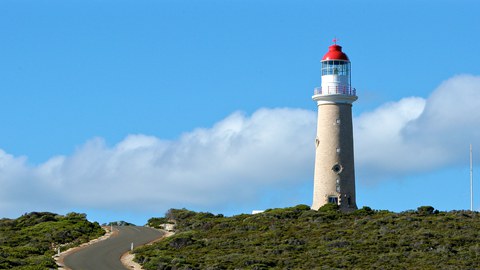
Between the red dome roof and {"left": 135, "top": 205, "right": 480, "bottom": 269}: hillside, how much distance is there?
10780mm

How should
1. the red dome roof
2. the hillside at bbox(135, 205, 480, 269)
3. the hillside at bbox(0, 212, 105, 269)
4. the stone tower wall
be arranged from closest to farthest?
1. the hillside at bbox(135, 205, 480, 269)
2. the hillside at bbox(0, 212, 105, 269)
3. the stone tower wall
4. the red dome roof

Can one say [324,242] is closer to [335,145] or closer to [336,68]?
[335,145]

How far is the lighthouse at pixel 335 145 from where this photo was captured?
71.3m

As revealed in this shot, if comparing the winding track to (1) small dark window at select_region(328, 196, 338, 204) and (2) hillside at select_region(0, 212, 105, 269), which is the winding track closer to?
(2) hillside at select_region(0, 212, 105, 269)

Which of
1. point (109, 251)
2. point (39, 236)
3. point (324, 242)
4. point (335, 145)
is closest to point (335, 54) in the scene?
point (335, 145)

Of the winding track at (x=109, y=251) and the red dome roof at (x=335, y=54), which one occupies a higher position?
the red dome roof at (x=335, y=54)

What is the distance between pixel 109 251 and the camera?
60938 millimetres

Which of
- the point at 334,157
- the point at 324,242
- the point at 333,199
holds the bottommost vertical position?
the point at 324,242

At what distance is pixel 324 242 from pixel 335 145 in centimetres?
1510

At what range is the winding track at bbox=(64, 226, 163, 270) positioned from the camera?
177ft

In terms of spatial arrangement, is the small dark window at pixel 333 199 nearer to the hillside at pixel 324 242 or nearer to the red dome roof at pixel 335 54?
the hillside at pixel 324 242

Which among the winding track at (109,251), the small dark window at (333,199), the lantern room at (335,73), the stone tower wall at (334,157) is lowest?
the winding track at (109,251)

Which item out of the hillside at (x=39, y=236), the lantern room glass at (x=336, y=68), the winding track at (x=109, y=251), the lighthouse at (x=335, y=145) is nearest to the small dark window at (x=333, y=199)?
the lighthouse at (x=335, y=145)

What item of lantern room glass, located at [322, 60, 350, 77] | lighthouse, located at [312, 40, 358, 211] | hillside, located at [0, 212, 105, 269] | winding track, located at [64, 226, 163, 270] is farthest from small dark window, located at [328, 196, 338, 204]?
hillside, located at [0, 212, 105, 269]
